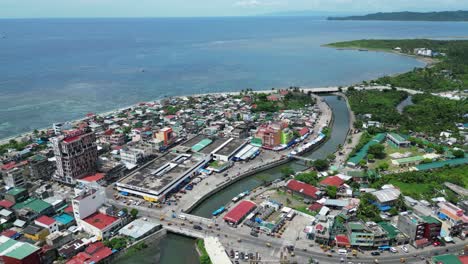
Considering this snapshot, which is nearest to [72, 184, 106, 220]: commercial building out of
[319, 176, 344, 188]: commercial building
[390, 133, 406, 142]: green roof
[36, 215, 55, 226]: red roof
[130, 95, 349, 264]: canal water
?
[36, 215, 55, 226]: red roof

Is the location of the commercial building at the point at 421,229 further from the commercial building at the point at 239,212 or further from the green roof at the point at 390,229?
→ the commercial building at the point at 239,212

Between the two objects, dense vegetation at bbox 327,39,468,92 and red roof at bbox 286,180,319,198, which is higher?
dense vegetation at bbox 327,39,468,92

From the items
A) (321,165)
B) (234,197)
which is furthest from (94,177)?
(321,165)

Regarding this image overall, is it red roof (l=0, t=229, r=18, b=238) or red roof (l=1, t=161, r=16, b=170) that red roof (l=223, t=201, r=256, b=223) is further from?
red roof (l=1, t=161, r=16, b=170)

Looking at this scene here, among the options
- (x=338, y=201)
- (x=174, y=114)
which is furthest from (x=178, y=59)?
(x=338, y=201)

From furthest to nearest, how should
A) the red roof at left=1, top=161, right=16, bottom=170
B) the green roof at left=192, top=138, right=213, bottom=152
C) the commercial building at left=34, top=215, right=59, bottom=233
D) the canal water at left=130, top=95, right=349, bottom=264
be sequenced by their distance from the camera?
the green roof at left=192, top=138, right=213, bottom=152 → the red roof at left=1, top=161, right=16, bottom=170 → the commercial building at left=34, top=215, right=59, bottom=233 → the canal water at left=130, top=95, right=349, bottom=264

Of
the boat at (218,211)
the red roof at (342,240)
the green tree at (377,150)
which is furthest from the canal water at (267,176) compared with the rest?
the red roof at (342,240)

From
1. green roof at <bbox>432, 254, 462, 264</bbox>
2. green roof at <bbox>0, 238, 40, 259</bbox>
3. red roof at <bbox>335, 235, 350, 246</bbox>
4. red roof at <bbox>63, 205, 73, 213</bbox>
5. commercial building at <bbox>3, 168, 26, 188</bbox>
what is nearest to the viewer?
green roof at <bbox>432, 254, 462, 264</bbox>
